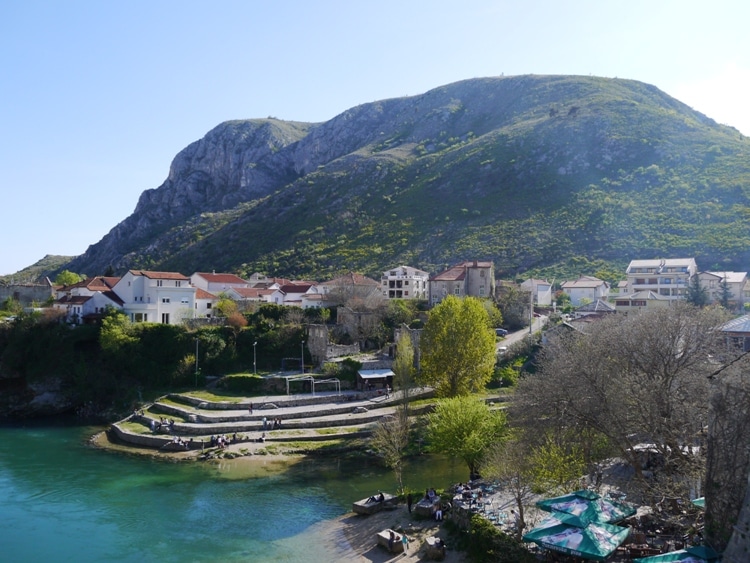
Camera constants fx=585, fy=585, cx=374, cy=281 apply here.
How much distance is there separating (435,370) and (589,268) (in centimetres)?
4660

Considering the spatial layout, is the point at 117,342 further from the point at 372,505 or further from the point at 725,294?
the point at 725,294

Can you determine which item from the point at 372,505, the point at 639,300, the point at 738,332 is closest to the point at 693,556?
the point at 372,505

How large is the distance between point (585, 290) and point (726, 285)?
15.0 metres

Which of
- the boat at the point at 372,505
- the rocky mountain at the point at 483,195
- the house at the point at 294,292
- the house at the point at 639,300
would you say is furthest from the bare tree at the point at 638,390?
the rocky mountain at the point at 483,195

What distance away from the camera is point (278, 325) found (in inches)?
2313

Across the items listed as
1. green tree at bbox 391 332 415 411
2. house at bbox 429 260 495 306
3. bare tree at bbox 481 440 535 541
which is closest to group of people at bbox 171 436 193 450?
green tree at bbox 391 332 415 411

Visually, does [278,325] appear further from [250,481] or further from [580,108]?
[580,108]

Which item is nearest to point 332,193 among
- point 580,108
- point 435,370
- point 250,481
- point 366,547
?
point 580,108

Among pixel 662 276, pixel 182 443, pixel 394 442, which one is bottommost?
pixel 182 443

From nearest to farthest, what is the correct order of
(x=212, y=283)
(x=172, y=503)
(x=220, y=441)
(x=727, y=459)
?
(x=727, y=459) < (x=172, y=503) < (x=220, y=441) < (x=212, y=283)

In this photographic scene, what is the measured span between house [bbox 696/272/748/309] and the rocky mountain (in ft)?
24.2

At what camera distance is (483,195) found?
11038 centimetres

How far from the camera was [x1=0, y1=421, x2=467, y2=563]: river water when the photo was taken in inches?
979

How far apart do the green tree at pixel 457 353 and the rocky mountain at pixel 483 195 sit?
4149 cm
